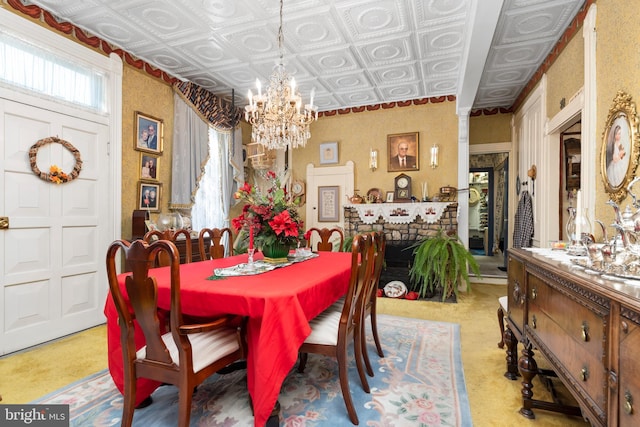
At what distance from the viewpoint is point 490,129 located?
17.5 feet

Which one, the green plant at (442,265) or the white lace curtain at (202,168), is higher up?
the white lace curtain at (202,168)

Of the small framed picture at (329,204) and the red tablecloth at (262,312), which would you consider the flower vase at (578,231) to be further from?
the small framed picture at (329,204)

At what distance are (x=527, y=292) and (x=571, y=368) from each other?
22.3 inches

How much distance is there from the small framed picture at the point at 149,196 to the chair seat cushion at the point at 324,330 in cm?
262

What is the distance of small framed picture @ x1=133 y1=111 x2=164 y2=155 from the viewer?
136 inches

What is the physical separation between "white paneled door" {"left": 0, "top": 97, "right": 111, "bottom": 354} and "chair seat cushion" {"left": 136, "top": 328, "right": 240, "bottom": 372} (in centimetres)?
196

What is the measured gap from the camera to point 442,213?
15.1 feet

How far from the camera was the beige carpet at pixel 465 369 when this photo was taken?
1691 mm

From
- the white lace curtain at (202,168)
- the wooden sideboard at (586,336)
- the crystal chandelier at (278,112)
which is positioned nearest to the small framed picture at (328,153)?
the white lace curtain at (202,168)

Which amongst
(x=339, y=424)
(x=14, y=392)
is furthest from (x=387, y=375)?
(x=14, y=392)

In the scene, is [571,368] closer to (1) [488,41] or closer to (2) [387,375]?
(2) [387,375]

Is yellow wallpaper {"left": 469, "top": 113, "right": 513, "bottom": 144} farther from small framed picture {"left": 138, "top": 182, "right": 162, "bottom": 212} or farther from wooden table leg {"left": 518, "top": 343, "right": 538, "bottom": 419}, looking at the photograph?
small framed picture {"left": 138, "top": 182, "right": 162, "bottom": 212}

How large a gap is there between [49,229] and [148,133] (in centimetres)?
137

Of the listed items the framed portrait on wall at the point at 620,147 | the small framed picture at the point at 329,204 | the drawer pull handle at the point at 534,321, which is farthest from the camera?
the small framed picture at the point at 329,204
